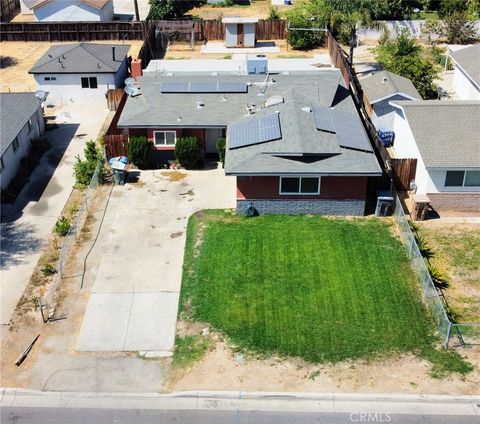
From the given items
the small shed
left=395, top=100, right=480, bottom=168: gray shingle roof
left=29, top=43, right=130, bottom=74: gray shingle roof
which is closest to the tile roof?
the small shed

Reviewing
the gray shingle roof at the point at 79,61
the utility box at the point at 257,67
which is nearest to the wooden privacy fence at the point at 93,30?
the gray shingle roof at the point at 79,61

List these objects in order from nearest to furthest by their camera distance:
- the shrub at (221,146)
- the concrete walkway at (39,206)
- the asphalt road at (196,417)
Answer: the asphalt road at (196,417) < the concrete walkway at (39,206) < the shrub at (221,146)

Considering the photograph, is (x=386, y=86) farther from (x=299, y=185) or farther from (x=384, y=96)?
(x=299, y=185)

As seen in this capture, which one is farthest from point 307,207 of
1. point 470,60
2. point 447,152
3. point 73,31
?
point 73,31

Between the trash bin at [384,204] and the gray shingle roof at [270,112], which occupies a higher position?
the gray shingle roof at [270,112]

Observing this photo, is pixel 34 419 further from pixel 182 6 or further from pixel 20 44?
pixel 182 6

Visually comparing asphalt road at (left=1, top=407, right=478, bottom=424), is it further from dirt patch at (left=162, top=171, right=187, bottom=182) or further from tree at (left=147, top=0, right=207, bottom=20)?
tree at (left=147, top=0, right=207, bottom=20)

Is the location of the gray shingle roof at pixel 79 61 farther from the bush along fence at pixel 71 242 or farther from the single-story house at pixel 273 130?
the bush along fence at pixel 71 242
